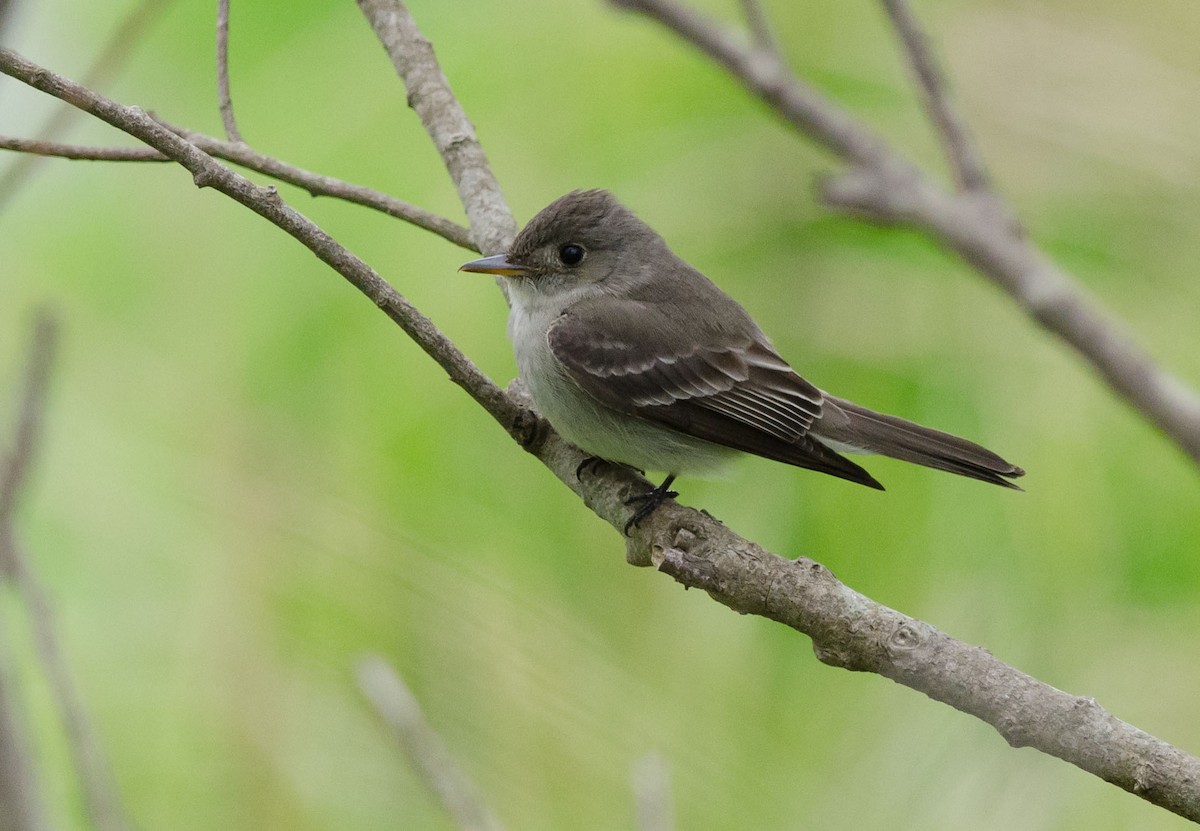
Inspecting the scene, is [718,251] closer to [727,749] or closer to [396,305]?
[727,749]

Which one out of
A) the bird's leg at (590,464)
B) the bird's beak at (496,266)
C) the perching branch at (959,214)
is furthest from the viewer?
the bird's beak at (496,266)

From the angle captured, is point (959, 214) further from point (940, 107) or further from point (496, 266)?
point (496, 266)

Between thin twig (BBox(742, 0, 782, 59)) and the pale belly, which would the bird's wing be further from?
thin twig (BBox(742, 0, 782, 59))

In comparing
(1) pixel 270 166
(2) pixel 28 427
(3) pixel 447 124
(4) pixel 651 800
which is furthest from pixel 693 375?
(2) pixel 28 427

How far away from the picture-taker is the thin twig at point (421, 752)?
7.81 ft

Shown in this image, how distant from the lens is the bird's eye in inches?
146

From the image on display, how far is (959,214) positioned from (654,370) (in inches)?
71.8

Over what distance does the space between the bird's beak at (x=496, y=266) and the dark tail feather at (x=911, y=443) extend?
948mm

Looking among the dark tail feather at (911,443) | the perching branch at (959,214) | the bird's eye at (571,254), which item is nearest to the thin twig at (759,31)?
the perching branch at (959,214)

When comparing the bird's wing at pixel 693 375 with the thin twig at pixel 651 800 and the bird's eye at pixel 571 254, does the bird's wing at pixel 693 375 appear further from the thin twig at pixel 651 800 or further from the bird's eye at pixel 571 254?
the thin twig at pixel 651 800

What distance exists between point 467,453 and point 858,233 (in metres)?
1.50

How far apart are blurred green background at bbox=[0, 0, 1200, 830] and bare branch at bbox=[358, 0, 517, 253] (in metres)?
0.56

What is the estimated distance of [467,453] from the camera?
154 inches

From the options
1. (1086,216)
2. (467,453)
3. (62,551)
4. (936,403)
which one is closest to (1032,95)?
(1086,216)
